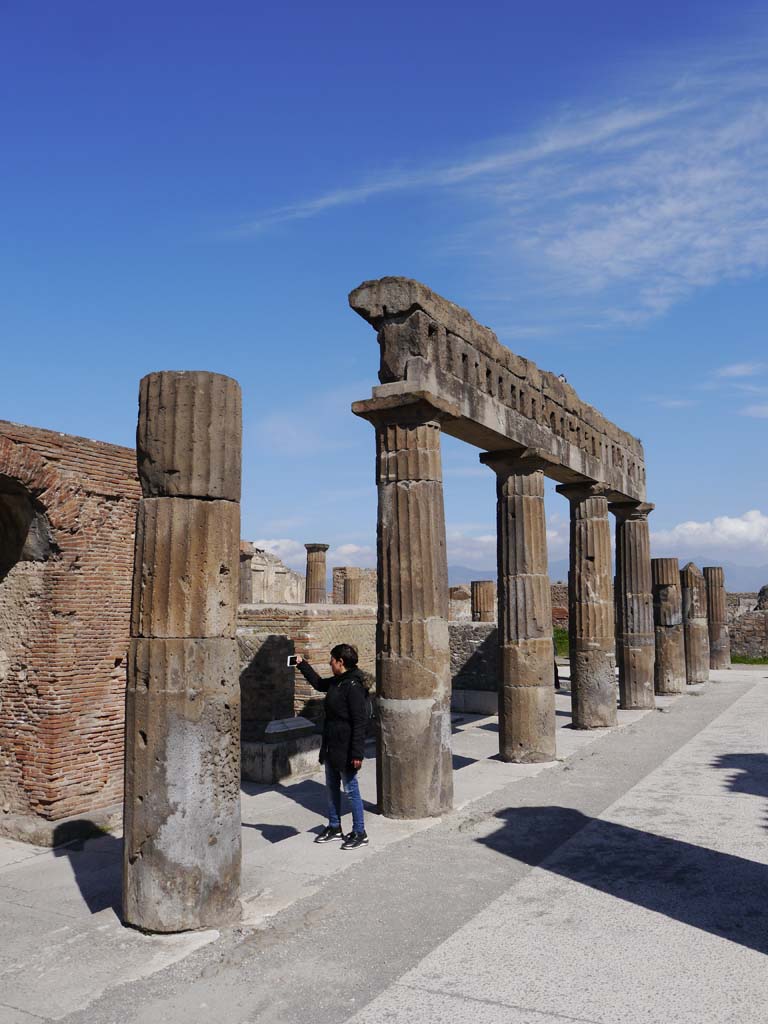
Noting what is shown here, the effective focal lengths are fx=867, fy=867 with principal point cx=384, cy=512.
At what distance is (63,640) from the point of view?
922 cm

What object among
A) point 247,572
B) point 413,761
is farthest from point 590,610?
point 247,572

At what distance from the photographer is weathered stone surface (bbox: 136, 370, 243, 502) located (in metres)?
6.07

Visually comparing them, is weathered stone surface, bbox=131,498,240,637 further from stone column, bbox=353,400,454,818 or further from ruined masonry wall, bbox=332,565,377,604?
ruined masonry wall, bbox=332,565,377,604

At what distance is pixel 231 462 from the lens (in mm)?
6328

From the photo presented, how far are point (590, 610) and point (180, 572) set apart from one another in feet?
33.1

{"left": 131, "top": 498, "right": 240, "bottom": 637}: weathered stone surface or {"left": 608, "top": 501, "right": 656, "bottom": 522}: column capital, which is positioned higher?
{"left": 608, "top": 501, "right": 656, "bottom": 522}: column capital

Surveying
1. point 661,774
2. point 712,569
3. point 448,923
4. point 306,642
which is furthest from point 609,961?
point 712,569

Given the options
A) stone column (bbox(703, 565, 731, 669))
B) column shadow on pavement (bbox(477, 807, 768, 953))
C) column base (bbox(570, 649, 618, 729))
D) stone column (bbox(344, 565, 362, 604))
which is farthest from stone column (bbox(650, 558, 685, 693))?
stone column (bbox(344, 565, 362, 604))

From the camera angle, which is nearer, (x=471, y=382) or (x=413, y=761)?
(x=413, y=761)

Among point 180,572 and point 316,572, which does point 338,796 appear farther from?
point 316,572

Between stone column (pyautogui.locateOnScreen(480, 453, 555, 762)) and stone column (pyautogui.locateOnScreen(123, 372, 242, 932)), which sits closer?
stone column (pyautogui.locateOnScreen(123, 372, 242, 932))

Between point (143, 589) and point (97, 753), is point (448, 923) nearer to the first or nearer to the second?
point (143, 589)

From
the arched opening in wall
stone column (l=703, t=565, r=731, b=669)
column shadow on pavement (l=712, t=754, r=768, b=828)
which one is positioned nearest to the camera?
the arched opening in wall

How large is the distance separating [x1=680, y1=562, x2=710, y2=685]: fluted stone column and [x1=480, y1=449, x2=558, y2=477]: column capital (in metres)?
12.8
